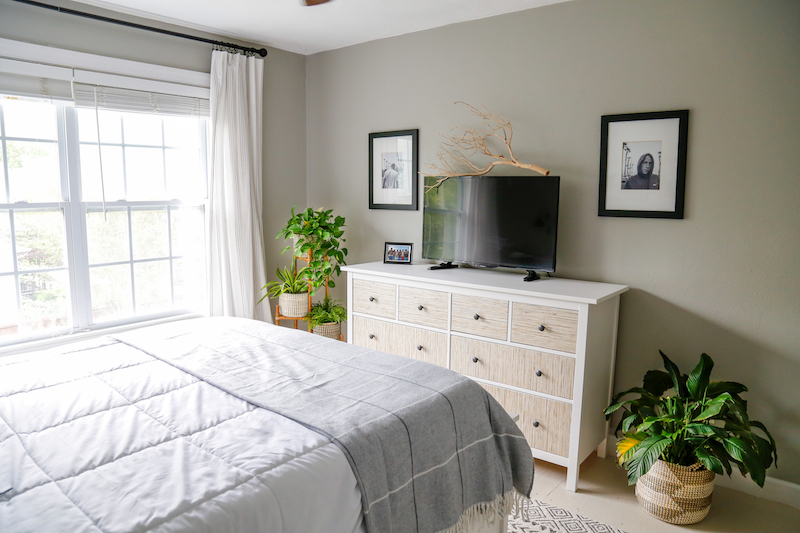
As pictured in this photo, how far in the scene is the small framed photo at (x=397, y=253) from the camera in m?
3.72

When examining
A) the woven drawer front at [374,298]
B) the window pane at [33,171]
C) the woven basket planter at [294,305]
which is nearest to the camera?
the window pane at [33,171]

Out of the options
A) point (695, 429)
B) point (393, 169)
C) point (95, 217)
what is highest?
point (393, 169)

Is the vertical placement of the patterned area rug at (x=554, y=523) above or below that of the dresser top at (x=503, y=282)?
below

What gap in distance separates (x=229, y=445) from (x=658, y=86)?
267 cm

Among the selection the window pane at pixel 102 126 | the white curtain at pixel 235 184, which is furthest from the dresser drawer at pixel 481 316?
the window pane at pixel 102 126

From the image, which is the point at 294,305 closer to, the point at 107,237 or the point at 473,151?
the point at 107,237

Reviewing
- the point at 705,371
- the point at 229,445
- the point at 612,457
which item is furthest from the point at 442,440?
the point at 612,457

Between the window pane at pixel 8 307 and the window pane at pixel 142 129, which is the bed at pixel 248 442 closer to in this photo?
the window pane at pixel 8 307

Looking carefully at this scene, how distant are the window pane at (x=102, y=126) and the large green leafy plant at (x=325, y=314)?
1745mm

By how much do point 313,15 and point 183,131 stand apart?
122cm

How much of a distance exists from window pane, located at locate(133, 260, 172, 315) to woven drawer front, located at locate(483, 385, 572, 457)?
2.41 metres

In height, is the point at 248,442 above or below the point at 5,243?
below

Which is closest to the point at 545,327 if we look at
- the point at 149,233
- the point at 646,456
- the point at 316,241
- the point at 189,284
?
the point at 646,456

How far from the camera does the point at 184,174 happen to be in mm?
3773
